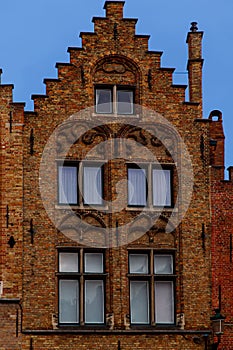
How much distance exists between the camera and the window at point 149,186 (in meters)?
33.3

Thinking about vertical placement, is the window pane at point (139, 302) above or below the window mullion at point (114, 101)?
below

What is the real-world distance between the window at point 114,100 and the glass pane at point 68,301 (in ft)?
16.0

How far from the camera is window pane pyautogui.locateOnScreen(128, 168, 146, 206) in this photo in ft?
109

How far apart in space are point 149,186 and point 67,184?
2.27 meters

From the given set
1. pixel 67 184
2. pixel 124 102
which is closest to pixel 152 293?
pixel 67 184

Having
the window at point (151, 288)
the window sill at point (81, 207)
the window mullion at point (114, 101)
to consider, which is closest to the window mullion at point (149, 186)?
the window sill at point (81, 207)

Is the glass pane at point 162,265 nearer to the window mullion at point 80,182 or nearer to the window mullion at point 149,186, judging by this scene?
the window mullion at point 149,186

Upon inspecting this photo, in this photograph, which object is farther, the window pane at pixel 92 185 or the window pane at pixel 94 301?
the window pane at pixel 92 185

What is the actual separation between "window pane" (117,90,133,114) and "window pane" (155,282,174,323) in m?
4.88

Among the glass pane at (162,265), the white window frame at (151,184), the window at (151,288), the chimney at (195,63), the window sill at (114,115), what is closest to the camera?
the window at (151,288)

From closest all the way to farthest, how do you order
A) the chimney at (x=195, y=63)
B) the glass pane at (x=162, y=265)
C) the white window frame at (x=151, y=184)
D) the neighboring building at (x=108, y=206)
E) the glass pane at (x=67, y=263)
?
the neighboring building at (x=108, y=206) → the glass pane at (x=67, y=263) → the glass pane at (x=162, y=265) → the white window frame at (x=151, y=184) → the chimney at (x=195, y=63)

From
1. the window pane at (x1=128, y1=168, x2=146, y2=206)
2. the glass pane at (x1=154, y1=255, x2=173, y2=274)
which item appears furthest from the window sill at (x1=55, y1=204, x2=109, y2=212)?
the glass pane at (x1=154, y1=255, x2=173, y2=274)

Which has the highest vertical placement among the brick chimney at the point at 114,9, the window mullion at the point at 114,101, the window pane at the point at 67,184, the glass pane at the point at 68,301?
the brick chimney at the point at 114,9

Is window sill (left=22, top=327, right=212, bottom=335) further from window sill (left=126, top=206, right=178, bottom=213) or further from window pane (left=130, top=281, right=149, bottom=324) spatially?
window sill (left=126, top=206, right=178, bottom=213)
